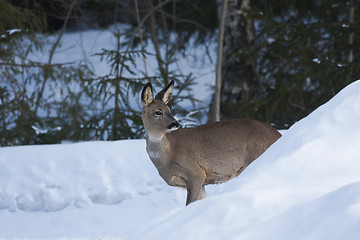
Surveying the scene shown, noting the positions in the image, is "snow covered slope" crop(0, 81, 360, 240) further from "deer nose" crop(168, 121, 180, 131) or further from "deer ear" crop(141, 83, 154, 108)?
"deer ear" crop(141, 83, 154, 108)

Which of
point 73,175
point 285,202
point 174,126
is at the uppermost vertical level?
point 285,202

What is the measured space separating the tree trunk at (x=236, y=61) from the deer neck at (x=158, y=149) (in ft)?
17.8

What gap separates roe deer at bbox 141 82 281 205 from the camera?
5.95m

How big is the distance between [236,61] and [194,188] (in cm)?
594

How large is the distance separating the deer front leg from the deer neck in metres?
0.31

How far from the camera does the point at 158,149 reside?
5.95 m

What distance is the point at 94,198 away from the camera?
6.62 metres

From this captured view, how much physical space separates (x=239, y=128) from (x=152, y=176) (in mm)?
1225

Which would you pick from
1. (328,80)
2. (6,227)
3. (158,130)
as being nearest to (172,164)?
(158,130)

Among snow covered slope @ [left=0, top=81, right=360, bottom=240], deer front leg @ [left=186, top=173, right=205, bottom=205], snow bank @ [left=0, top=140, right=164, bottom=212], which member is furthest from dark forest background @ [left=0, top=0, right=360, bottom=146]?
snow covered slope @ [left=0, top=81, right=360, bottom=240]

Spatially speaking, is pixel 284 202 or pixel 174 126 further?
pixel 174 126

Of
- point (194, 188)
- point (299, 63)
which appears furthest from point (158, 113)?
point (299, 63)

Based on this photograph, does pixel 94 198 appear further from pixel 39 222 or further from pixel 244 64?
pixel 244 64

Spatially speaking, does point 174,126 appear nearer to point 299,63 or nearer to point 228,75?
point 299,63
